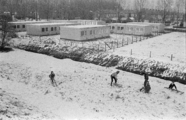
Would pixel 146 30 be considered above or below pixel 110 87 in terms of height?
above

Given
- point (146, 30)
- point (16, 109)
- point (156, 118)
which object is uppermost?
point (146, 30)

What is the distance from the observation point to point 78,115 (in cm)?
1238

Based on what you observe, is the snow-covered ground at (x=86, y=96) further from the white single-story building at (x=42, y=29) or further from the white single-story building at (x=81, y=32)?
the white single-story building at (x=42, y=29)

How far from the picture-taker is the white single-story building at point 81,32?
38094mm

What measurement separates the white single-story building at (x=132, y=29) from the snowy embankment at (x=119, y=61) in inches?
846

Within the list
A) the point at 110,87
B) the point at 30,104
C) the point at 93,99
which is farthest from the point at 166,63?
the point at 30,104

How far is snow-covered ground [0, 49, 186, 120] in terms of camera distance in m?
12.9

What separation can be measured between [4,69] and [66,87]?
31.4ft

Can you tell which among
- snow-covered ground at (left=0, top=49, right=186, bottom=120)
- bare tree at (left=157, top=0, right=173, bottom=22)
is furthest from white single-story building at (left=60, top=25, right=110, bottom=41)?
bare tree at (left=157, top=0, right=173, bottom=22)

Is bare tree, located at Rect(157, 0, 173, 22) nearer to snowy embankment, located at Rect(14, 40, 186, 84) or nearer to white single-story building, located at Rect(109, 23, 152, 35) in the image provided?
white single-story building, located at Rect(109, 23, 152, 35)

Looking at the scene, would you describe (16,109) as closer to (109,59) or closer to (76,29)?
(109,59)

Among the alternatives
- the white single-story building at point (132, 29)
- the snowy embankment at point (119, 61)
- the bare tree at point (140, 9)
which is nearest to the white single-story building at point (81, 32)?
the snowy embankment at point (119, 61)

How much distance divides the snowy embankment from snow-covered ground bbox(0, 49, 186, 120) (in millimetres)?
1731

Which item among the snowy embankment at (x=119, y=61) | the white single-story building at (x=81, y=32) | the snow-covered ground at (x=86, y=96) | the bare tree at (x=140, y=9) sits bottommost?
the snow-covered ground at (x=86, y=96)
